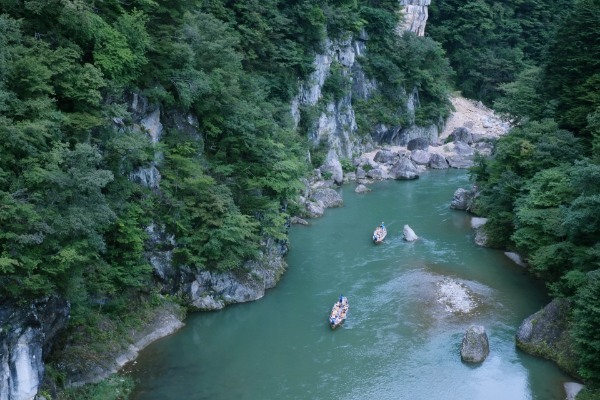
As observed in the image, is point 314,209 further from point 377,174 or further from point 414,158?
point 414,158

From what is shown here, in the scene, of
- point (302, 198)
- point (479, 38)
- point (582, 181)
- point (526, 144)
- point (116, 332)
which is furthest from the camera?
point (479, 38)

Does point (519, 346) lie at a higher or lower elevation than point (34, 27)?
lower

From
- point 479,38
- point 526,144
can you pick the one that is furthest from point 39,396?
point 479,38

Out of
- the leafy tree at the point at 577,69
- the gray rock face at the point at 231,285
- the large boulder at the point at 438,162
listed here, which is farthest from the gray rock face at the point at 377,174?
the gray rock face at the point at 231,285

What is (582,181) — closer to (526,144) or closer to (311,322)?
(526,144)

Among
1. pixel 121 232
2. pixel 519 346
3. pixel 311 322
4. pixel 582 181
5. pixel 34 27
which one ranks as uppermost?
pixel 34 27

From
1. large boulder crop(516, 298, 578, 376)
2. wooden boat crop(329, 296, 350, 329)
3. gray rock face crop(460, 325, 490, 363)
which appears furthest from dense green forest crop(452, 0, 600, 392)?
wooden boat crop(329, 296, 350, 329)

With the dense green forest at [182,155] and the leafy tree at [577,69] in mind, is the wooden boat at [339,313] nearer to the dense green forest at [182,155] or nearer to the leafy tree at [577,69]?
the dense green forest at [182,155]
